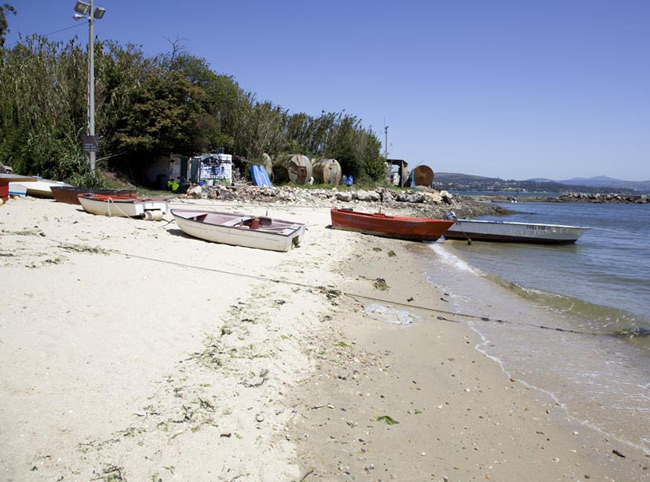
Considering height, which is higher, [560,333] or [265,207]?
[265,207]

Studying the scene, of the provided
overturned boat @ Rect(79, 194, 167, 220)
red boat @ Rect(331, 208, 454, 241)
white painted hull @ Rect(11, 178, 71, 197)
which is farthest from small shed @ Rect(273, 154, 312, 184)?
overturned boat @ Rect(79, 194, 167, 220)

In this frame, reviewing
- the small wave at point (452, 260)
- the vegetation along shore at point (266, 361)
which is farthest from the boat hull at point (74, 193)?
the small wave at point (452, 260)

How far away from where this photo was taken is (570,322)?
9.07 m

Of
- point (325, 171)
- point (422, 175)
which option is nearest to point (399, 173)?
point (422, 175)

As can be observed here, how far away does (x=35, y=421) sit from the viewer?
3.50 m

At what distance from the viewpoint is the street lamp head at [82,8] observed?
1770cm

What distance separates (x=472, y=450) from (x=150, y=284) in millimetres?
5339

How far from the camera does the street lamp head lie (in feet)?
58.1

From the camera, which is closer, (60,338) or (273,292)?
(60,338)

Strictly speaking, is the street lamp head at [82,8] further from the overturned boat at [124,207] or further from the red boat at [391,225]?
the red boat at [391,225]

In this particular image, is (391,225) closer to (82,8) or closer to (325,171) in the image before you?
(82,8)

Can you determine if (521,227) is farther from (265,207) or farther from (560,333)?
(560,333)

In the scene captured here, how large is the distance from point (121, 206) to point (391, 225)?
9.99m

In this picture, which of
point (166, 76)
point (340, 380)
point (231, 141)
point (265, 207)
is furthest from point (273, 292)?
point (231, 141)
